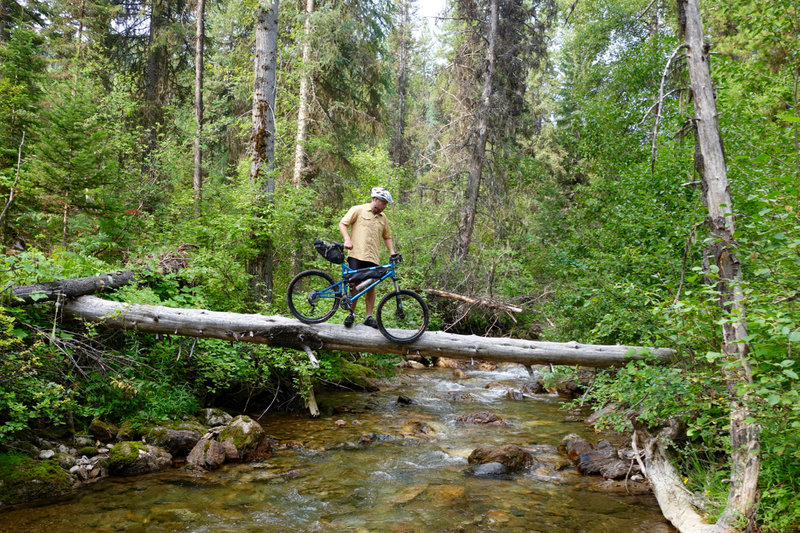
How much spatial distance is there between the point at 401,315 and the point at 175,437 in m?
4.12

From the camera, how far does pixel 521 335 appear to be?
55.5 ft

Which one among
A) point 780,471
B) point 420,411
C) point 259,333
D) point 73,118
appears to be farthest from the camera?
point 420,411

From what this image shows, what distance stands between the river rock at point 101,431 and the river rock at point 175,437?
0.53 metres

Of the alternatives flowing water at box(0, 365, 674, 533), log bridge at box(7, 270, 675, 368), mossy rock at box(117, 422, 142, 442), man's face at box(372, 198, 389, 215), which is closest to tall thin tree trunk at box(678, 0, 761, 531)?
flowing water at box(0, 365, 674, 533)

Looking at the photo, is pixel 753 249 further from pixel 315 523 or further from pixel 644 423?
pixel 315 523

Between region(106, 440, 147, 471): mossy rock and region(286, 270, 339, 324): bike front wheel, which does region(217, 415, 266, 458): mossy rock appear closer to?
region(106, 440, 147, 471): mossy rock

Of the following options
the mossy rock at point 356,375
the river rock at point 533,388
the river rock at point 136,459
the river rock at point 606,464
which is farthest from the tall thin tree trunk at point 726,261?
the mossy rock at point 356,375

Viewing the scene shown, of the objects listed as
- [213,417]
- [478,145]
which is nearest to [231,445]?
[213,417]

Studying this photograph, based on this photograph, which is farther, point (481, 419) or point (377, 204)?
point (481, 419)

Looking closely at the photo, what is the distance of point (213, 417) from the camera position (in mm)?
8992

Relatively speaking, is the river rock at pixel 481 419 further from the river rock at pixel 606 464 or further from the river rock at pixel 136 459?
the river rock at pixel 136 459

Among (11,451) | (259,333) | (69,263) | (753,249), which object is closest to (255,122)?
(69,263)

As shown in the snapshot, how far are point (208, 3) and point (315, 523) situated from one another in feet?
61.2

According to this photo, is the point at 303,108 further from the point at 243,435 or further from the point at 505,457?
the point at 505,457
